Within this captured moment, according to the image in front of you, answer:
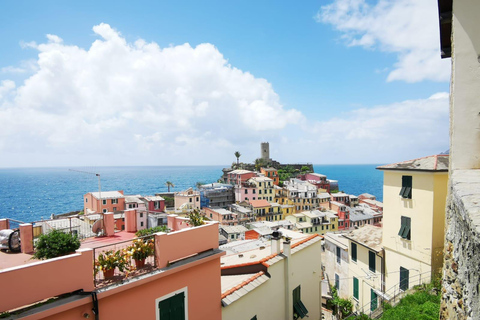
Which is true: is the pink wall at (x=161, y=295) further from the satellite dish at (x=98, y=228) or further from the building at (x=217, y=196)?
the building at (x=217, y=196)

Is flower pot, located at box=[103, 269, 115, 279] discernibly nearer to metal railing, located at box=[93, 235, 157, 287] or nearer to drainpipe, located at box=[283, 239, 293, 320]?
metal railing, located at box=[93, 235, 157, 287]

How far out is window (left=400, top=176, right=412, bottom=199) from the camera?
12.7 metres

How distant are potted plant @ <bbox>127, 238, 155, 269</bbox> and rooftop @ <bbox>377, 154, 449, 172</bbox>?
12313mm

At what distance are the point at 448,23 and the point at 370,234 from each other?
14015mm

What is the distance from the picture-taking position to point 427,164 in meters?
12.1

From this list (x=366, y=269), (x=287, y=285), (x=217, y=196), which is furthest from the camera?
(x=217, y=196)

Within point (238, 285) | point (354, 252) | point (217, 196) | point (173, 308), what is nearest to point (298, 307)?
point (238, 285)

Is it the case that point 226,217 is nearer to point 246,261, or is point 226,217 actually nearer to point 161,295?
point 246,261

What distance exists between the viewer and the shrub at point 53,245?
5.07m

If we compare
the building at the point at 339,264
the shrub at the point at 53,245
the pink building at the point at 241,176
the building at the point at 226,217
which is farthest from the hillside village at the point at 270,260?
the pink building at the point at 241,176

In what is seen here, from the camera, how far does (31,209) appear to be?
251 ft

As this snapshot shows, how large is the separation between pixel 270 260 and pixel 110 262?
5.76 meters

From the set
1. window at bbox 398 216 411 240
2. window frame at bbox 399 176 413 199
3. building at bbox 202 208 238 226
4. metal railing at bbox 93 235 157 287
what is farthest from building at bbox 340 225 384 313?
building at bbox 202 208 238 226

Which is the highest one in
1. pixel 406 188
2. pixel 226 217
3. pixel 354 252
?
pixel 406 188
